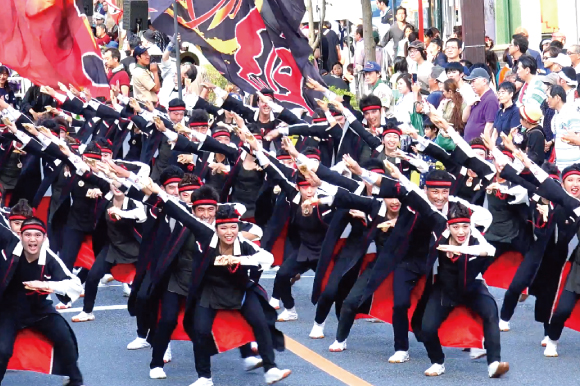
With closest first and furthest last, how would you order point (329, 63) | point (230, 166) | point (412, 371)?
point (412, 371), point (230, 166), point (329, 63)

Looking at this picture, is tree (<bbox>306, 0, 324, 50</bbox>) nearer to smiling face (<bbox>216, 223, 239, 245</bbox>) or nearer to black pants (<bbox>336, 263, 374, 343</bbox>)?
black pants (<bbox>336, 263, 374, 343</bbox>)

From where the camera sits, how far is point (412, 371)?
9.61 metres

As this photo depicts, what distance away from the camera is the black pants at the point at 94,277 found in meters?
11.7

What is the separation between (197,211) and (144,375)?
1.37 metres

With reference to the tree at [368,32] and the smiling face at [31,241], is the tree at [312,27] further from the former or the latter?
the smiling face at [31,241]

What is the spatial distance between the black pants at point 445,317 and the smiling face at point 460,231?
1.38ft

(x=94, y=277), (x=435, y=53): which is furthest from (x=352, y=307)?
(x=435, y=53)

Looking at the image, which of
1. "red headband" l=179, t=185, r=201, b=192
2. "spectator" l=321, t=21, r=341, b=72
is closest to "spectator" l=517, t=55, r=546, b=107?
"red headband" l=179, t=185, r=201, b=192

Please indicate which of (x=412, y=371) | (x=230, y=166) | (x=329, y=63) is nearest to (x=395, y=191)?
(x=412, y=371)

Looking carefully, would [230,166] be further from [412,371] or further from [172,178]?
[412,371]

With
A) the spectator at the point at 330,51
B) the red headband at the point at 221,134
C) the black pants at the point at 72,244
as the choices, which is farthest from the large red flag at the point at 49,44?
the spectator at the point at 330,51

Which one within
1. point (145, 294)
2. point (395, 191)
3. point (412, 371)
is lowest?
point (412, 371)

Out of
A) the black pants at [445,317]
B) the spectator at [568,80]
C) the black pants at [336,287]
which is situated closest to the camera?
the black pants at [445,317]

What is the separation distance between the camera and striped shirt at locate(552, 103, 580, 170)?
12586 mm
